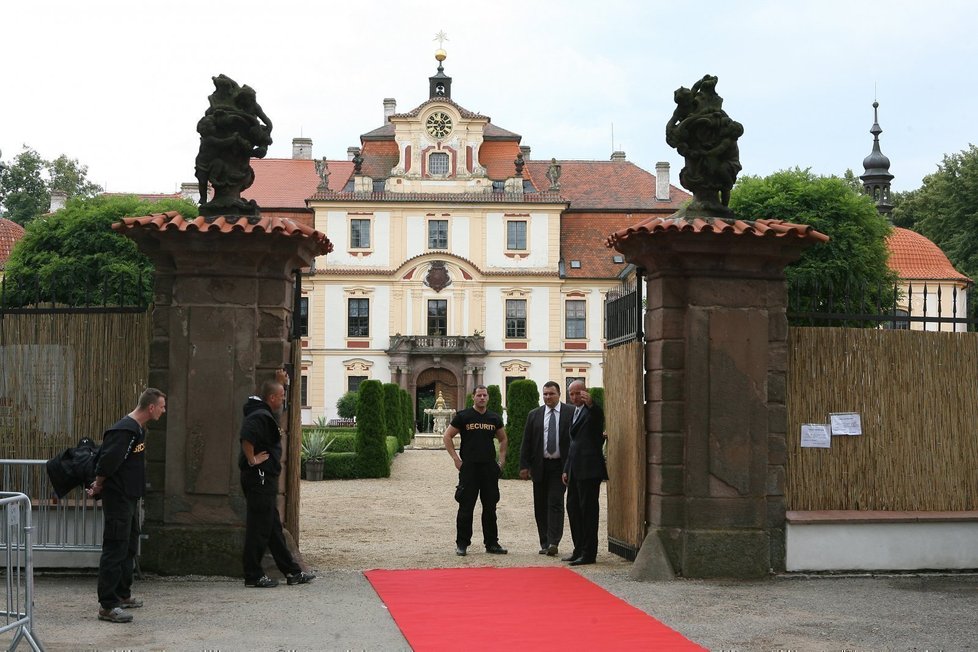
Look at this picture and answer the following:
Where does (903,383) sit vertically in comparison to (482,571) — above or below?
above

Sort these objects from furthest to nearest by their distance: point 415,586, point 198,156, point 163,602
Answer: point 198,156, point 415,586, point 163,602

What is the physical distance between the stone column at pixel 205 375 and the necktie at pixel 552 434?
288 centimetres

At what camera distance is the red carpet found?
696cm

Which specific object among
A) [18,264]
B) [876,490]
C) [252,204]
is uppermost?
[18,264]

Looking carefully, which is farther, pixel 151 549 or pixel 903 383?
pixel 903 383

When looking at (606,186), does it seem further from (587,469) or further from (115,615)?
(115,615)

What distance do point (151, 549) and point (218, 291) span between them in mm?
2106

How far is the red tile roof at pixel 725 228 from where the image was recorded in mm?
9172

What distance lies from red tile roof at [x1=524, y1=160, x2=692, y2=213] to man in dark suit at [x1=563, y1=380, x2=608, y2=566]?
4157cm

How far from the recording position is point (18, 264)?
35.7 metres

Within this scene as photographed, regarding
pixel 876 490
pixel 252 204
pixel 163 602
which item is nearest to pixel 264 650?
pixel 163 602

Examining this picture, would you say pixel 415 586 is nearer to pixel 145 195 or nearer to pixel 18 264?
pixel 18 264

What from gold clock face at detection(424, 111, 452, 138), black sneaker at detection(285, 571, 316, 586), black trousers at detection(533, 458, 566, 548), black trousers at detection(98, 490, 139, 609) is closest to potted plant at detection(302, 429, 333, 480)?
black trousers at detection(533, 458, 566, 548)

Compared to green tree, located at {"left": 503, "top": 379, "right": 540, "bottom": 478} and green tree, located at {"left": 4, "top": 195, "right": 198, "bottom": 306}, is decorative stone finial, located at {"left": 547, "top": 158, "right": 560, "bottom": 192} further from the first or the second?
green tree, located at {"left": 503, "top": 379, "right": 540, "bottom": 478}
